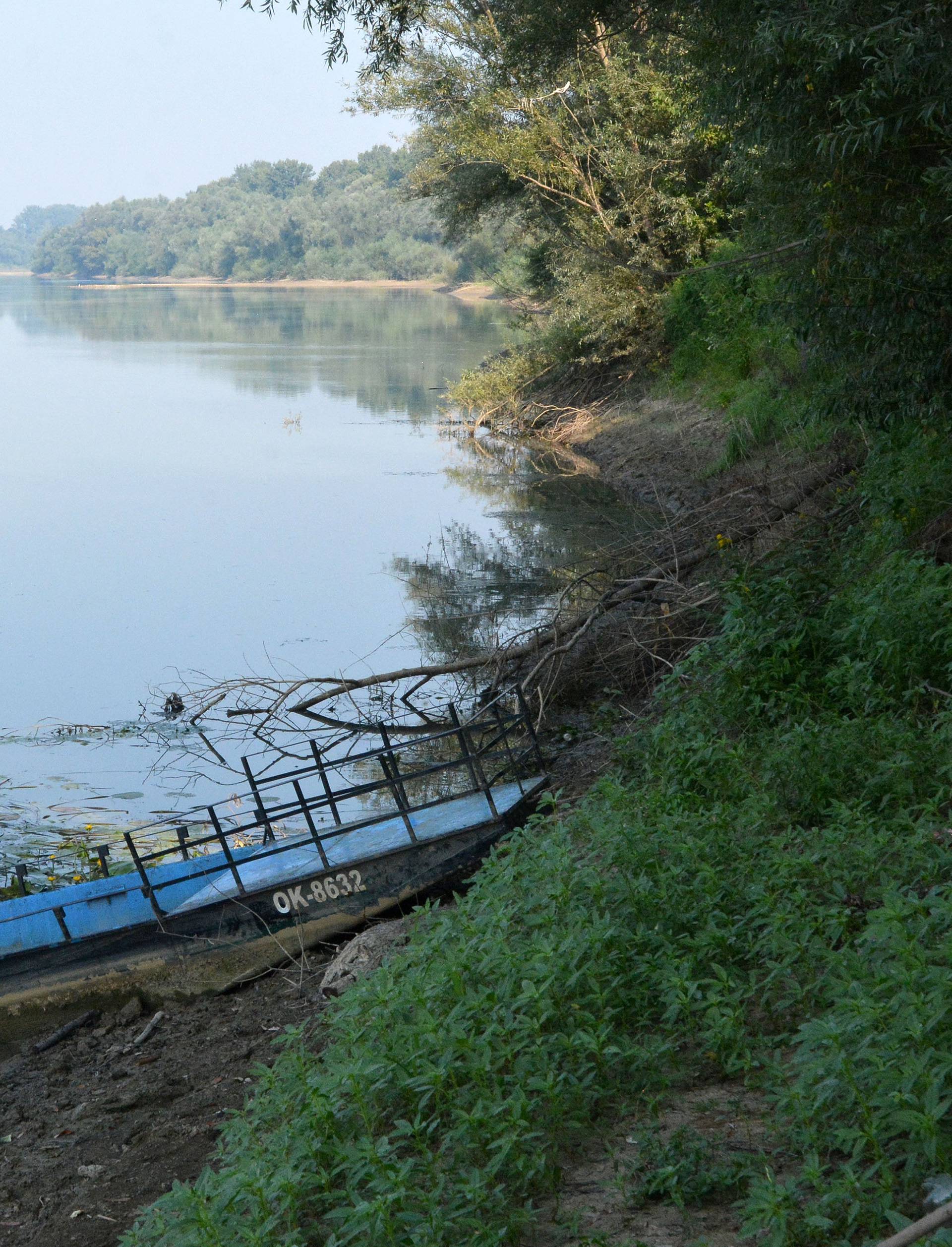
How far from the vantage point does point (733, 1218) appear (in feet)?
10.9

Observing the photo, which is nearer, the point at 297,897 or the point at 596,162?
the point at 297,897

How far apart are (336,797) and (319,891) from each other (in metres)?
0.71

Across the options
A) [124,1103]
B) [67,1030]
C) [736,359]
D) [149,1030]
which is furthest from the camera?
[736,359]

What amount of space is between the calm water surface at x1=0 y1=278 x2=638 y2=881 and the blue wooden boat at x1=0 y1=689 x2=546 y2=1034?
2.29 meters

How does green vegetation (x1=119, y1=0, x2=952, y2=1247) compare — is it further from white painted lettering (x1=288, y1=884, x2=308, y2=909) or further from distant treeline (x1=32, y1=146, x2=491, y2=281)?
distant treeline (x1=32, y1=146, x2=491, y2=281)

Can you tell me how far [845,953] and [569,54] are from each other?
948 cm

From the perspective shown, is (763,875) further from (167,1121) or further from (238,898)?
(238,898)

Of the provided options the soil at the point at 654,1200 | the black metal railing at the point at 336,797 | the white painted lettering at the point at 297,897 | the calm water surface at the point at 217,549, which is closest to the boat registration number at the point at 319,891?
the white painted lettering at the point at 297,897

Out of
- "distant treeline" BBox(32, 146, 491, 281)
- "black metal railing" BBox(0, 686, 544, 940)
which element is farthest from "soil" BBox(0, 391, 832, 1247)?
"distant treeline" BBox(32, 146, 491, 281)

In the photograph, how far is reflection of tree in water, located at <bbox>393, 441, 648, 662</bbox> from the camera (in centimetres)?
1580

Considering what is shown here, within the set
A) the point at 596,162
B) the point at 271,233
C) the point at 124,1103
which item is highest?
the point at 271,233

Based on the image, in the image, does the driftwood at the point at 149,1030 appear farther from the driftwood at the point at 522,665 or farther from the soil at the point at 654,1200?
the soil at the point at 654,1200

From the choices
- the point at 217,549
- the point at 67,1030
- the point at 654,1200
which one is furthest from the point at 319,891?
the point at 217,549

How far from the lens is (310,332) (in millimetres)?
68500
